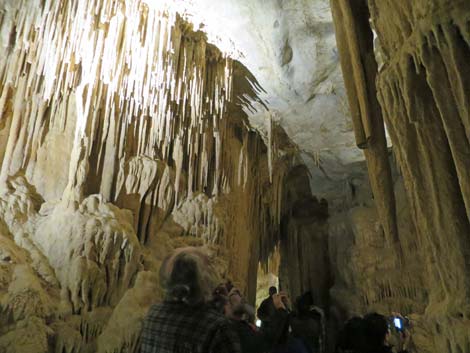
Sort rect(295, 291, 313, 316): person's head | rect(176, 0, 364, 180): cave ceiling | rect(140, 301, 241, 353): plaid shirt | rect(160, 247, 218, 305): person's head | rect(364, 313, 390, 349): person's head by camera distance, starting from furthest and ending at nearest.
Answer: rect(176, 0, 364, 180): cave ceiling
rect(295, 291, 313, 316): person's head
rect(364, 313, 390, 349): person's head
rect(160, 247, 218, 305): person's head
rect(140, 301, 241, 353): plaid shirt

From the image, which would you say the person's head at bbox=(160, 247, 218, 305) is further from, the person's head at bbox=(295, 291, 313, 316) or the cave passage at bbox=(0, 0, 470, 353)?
the person's head at bbox=(295, 291, 313, 316)

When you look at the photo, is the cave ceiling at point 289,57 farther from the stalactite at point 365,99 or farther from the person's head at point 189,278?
the person's head at point 189,278

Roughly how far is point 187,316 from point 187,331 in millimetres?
50

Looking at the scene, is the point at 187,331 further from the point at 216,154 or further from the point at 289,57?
the point at 216,154

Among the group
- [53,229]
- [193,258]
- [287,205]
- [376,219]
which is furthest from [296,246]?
[193,258]

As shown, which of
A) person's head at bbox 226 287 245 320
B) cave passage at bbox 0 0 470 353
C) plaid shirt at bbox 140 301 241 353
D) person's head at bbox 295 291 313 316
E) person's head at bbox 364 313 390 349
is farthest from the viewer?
person's head at bbox 295 291 313 316

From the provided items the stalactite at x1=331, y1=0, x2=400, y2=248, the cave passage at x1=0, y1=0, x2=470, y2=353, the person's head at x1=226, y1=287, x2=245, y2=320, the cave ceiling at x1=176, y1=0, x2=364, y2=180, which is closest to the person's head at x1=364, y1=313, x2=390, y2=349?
the cave passage at x1=0, y1=0, x2=470, y2=353

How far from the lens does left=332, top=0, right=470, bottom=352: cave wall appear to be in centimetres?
196

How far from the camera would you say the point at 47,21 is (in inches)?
191

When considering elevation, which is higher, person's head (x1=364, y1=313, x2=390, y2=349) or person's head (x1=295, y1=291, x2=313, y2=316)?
person's head (x1=295, y1=291, x2=313, y2=316)

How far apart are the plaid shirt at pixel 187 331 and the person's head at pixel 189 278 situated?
3 centimetres

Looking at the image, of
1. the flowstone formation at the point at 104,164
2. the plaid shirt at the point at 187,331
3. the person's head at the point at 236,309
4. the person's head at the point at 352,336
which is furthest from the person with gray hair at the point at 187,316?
the flowstone formation at the point at 104,164

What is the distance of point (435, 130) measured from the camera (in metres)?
2.26

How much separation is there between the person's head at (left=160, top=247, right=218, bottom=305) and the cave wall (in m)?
1.34
